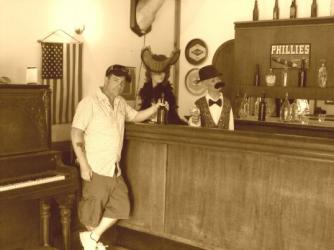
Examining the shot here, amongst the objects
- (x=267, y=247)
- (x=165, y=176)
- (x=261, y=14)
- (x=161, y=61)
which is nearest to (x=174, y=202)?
(x=165, y=176)

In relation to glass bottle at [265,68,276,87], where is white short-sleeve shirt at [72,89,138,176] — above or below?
below

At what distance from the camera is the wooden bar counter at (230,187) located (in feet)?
11.8

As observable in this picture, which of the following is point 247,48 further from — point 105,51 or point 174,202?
point 174,202

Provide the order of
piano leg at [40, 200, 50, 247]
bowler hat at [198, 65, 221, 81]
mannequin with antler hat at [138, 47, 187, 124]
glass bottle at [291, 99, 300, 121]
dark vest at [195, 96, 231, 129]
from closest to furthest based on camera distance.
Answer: piano leg at [40, 200, 50, 247] → bowler hat at [198, 65, 221, 81] → dark vest at [195, 96, 231, 129] → mannequin with antler hat at [138, 47, 187, 124] → glass bottle at [291, 99, 300, 121]

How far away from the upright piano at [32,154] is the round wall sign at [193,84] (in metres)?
3.71

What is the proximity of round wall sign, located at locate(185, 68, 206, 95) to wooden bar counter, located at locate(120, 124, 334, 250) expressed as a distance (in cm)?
331

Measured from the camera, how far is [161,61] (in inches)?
255

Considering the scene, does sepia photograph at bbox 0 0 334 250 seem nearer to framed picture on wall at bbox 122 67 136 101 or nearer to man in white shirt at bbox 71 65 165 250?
man in white shirt at bbox 71 65 165 250

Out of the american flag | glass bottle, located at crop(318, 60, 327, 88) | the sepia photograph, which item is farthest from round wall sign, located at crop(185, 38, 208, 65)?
the american flag

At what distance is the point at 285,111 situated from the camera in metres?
6.61

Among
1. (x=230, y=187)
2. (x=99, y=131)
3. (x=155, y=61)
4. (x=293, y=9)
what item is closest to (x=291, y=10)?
(x=293, y=9)

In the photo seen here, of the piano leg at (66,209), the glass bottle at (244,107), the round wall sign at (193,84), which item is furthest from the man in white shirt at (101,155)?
the round wall sign at (193,84)

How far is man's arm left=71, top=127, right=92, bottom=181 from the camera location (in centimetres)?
421

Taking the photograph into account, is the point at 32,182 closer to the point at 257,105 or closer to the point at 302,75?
the point at 257,105
